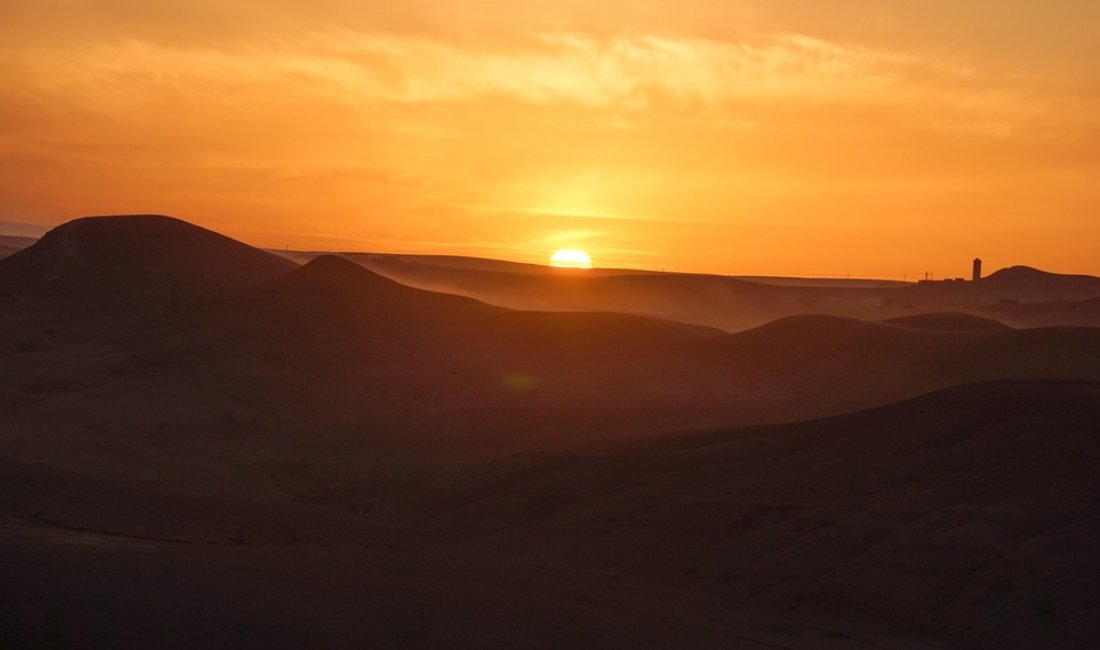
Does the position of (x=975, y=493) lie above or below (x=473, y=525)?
above

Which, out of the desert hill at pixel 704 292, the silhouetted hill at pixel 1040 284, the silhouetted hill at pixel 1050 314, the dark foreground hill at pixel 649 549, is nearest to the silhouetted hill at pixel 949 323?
the silhouetted hill at pixel 1050 314

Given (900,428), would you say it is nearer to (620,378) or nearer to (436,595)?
(436,595)

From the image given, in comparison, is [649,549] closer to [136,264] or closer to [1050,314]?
[136,264]

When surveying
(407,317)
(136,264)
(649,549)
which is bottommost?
(649,549)

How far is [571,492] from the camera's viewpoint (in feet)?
55.7

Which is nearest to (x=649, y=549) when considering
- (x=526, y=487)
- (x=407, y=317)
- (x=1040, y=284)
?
(x=526, y=487)

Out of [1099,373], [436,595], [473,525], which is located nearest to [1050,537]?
[436,595]

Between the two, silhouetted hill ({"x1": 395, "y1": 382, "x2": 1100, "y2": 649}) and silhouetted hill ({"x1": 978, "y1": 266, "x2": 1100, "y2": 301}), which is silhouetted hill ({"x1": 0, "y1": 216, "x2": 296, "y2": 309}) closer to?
silhouetted hill ({"x1": 395, "y1": 382, "x2": 1100, "y2": 649})

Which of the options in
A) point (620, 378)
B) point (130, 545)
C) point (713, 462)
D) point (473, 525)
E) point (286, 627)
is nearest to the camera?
point (286, 627)

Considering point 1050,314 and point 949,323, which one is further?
point 1050,314

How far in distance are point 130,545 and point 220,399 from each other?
17.5 metres

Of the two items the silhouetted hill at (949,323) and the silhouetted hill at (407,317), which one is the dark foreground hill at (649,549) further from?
the silhouetted hill at (949,323)

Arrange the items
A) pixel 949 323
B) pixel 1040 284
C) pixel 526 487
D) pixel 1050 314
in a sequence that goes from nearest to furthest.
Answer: pixel 526 487 → pixel 949 323 → pixel 1050 314 → pixel 1040 284

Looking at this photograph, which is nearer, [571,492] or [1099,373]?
[571,492]
